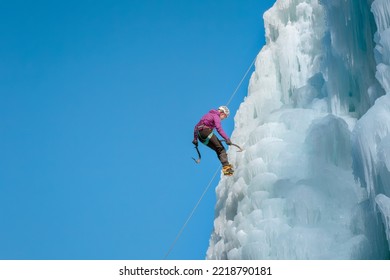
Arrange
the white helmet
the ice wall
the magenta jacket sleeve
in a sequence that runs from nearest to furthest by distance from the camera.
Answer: the ice wall → the magenta jacket sleeve → the white helmet

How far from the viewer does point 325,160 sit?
8414 millimetres

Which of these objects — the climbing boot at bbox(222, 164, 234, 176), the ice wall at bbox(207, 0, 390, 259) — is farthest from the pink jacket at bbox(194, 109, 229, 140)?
the ice wall at bbox(207, 0, 390, 259)

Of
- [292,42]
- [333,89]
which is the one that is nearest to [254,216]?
[333,89]

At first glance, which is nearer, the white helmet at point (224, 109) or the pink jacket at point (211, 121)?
the pink jacket at point (211, 121)

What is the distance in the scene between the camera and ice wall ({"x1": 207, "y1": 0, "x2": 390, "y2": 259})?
6445 mm

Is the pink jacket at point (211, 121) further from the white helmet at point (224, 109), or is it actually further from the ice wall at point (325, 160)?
the ice wall at point (325, 160)

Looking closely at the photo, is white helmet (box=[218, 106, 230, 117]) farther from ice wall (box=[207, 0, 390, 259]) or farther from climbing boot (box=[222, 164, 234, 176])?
climbing boot (box=[222, 164, 234, 176])

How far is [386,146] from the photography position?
19.2 ft

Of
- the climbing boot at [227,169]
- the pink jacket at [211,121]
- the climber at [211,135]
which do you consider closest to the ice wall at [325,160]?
the climbing boot at [227,169]

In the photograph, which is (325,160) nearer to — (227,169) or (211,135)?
(227,169)

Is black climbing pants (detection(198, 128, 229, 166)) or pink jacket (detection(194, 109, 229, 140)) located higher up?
pink jacket (detection(194, 109, 229, 140))

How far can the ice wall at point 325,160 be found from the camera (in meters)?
6.45
